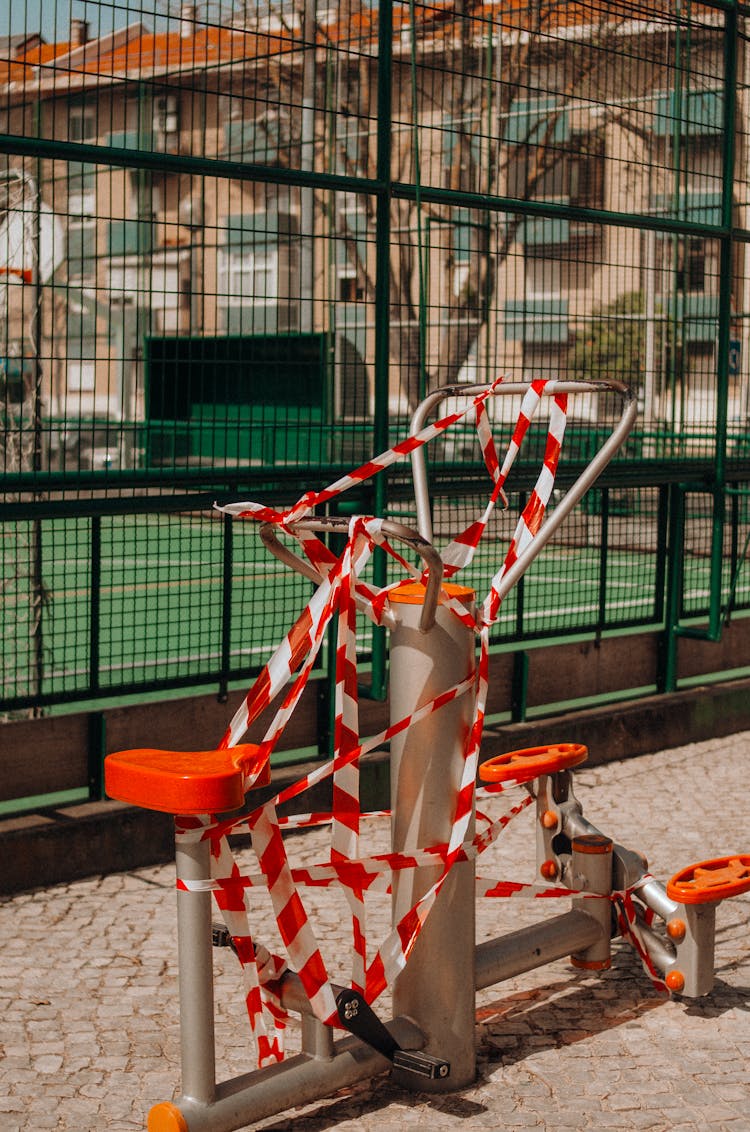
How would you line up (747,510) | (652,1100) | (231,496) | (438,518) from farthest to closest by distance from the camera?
(747,510) → (438,518) → (231,496) → (652,1100)

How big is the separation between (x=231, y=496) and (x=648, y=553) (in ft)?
11.0

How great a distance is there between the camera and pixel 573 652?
842cm

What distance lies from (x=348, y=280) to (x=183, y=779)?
13.4 ft

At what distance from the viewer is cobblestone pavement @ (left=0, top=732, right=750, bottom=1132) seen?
13.6 ft

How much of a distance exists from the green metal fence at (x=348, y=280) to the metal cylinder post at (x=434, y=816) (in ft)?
7.51

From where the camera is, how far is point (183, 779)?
3.61 meters

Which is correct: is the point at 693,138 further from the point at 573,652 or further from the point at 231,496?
the point at 231,496

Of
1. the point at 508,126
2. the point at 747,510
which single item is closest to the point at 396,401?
the point at 508,126

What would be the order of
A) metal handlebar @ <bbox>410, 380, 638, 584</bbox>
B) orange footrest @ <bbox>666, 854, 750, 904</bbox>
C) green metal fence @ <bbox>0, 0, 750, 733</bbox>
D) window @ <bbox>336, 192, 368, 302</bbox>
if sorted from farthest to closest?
window @ <bbox>336, 192, 368, 302</bbox> < green metal fence @ <bbox>0, 0, 750, 733</bbox> < orange footrest @ <bbox>666, 854, 750, 904</bbox> < metal handlebar @ <bbox>410, 380, 638, 584</bbox>

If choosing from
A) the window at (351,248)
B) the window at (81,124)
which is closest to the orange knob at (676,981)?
the window at (351,248)

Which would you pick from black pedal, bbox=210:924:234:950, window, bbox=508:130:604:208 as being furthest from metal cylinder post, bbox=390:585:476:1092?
window, bbox=508:130:604:208

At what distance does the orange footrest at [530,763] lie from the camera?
5.21m

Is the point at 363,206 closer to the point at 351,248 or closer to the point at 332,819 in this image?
the point at 351,248

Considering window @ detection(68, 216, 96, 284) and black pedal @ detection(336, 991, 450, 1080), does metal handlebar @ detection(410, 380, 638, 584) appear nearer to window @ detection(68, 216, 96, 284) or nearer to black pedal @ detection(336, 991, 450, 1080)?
black pedal @ detection(336, 991, 450, 1080)
